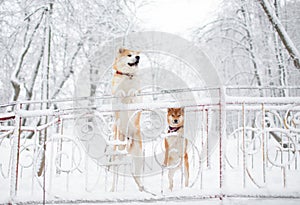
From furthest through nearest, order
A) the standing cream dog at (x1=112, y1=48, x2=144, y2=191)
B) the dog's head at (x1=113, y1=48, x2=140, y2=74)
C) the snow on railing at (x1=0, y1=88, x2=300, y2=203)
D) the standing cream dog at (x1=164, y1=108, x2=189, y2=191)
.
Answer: the dog's head at (x1=113, y1=48, x2=140, y2=74) < the standing cream dog at (x1=112, y1=48, x2=144, y2=191) < the standing cream dog at (x1=164, y1=108, x2=189, y2=191) < the snow on railing at (x1=0, y1=88, x2=300, y2=203)

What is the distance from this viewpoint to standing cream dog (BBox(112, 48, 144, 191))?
3.86m

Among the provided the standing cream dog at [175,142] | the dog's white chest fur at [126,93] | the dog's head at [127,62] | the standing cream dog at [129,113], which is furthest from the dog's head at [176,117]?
Answer: the dog's head at [127,62]

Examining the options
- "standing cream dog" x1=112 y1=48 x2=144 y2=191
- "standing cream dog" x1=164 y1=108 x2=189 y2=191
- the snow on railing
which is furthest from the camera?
"standing cream dog" x1=112 y1=48 x2=144 y2=191

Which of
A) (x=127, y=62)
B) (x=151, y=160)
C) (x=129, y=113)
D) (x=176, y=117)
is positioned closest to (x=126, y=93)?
(x=129, y=113)

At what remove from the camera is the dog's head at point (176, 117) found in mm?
3520

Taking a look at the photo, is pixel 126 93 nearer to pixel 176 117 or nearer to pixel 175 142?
pixel 176 117

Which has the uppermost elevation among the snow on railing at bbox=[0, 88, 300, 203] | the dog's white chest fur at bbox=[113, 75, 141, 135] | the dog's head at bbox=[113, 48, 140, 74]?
the dog's head at bbox=[113, 48, 140, 74]

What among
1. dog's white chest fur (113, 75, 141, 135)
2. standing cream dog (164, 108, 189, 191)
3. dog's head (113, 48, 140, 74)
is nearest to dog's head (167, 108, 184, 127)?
standing cream dog (164, 108, 189, 191)

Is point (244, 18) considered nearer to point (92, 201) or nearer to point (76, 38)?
point (76, 38)

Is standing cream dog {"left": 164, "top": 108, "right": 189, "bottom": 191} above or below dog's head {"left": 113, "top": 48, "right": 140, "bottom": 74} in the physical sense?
below

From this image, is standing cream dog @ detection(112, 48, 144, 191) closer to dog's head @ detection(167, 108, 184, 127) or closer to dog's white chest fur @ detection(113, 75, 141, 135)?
dog's white chest fur @ detection(113, 75, 141, 135)

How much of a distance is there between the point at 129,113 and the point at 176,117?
0.81 metres

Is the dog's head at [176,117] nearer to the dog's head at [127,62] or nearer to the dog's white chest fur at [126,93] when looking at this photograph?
the dog's white chest fur at [126,93]

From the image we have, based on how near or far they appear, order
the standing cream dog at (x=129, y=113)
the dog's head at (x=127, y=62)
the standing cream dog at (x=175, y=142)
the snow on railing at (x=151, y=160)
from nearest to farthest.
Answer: the snow on railing at (x=151, y=160) < the standing cream dog at (x=175, y=142) < the standing cream dog at (x=129, y=113) < the dog's head at (x=127, y=62)
